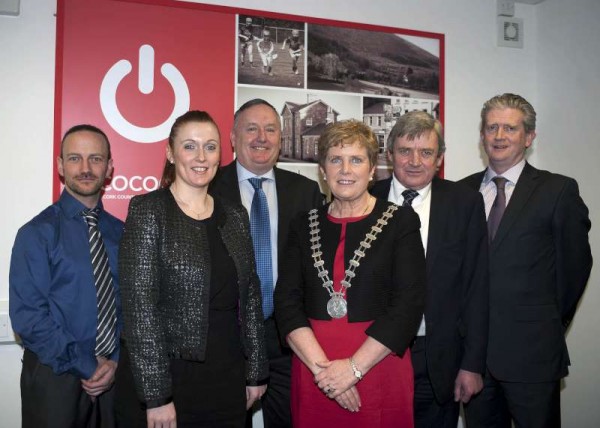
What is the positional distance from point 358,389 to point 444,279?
2.10 ft

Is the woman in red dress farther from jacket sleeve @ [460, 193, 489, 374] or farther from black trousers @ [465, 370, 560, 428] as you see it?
black trousers @ [465, 370, 560, 428]

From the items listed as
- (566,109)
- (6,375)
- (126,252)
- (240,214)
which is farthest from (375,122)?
(6,375)

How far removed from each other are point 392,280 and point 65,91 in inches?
83.5

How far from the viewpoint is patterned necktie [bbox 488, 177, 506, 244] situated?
100 inches

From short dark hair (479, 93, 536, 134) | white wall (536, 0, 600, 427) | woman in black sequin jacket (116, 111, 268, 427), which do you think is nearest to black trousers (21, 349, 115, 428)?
woman in black sequin jacket (116, 111, 268, 427)

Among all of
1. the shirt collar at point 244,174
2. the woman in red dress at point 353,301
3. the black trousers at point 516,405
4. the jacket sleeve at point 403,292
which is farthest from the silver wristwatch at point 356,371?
the shirt collar at point 244,174

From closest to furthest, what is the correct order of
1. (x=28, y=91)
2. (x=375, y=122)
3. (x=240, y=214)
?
(x=240, y=214) < (x=28, y=91) < (x=375, y=122)

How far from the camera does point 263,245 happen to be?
100 inches

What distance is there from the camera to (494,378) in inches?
100

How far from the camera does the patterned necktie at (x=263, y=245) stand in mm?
2516

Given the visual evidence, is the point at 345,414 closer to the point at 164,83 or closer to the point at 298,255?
the point at 298,255

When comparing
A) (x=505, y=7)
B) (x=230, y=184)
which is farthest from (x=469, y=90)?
(x=230, y=184)

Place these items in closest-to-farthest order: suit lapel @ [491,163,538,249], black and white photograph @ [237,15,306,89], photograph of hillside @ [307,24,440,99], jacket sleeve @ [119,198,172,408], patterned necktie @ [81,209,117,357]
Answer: jacket sleeve @ [119,198,172,408]
patterned necktie @ [81,209,117,357]
suit lapel @ [491,163,538,249]
black and white photograph @ [237,15,306,89]
photograph of hillside @ [307,24,440,99]

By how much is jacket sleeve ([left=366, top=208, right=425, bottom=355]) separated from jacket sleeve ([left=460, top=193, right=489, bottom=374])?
1.30 ft
